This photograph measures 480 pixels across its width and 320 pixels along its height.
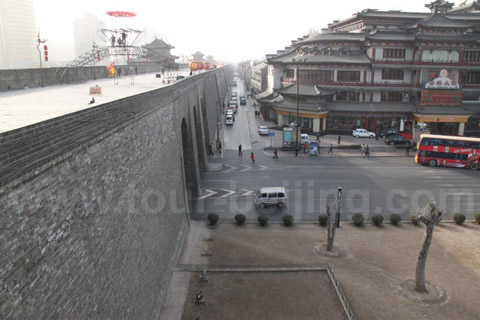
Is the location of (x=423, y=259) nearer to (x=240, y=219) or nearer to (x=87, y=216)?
(x=240, y=219)

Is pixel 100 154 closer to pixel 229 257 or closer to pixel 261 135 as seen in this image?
pixel 229 257

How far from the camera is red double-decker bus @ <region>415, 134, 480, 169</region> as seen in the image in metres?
34.2

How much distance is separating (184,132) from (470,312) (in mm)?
18745

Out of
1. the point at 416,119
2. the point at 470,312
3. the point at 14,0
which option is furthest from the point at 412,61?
the point at 14,0

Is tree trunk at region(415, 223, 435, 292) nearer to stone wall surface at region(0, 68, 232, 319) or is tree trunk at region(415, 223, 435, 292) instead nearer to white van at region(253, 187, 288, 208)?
stone wall surface at region(0, 68, 232, 319)

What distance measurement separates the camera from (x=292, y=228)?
73.4 feet

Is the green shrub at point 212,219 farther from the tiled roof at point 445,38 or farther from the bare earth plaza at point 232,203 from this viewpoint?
the tiled roof at point 445,38

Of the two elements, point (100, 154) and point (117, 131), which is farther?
point (117, 131)

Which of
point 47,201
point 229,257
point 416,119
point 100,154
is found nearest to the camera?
point 47,201

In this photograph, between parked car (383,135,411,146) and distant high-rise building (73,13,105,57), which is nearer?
parked car (383,135,411,146)

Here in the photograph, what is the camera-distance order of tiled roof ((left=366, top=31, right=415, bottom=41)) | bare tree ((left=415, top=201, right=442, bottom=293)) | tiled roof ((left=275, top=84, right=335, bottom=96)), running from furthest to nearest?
tiled roof ((left=275, top=84, right=335, bottom=96)), tiled roof ((left=366, top=31, right=415, bottom=41)), bare tree ((left=415, top=201, right=442, bottom=293))

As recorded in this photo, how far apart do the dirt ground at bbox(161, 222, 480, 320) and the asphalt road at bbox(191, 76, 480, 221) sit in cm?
261

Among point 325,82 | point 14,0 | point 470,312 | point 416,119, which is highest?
point 14,0

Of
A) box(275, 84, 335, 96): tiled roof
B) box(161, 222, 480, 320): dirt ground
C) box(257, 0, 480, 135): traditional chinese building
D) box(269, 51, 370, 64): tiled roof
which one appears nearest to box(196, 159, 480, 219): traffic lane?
box(161, 222, 480, 320): dirt ground
